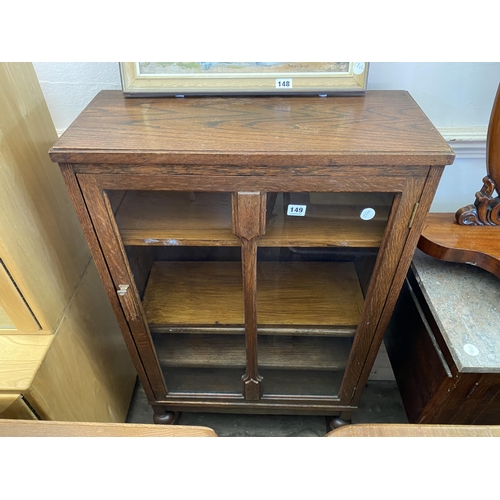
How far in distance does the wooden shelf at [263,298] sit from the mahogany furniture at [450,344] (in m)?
0.13

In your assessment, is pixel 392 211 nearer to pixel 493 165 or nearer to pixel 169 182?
pixel 493 165

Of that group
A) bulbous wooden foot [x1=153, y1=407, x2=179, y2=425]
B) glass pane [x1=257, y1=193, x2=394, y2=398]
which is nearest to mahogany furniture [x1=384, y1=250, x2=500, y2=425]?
glass pane [x1=257, y1=193, x2=394, y2=398]

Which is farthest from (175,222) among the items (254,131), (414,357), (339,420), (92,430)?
(339,420)

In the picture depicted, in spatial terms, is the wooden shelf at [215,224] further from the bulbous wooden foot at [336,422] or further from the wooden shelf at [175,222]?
the bulbous wooden foot at [336,422]

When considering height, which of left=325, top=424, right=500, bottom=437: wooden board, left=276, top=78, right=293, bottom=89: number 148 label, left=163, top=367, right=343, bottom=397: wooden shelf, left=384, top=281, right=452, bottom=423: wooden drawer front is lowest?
left=163, top=367, right=343, bottom=397: wooden shelf

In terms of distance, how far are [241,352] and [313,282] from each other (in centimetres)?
26

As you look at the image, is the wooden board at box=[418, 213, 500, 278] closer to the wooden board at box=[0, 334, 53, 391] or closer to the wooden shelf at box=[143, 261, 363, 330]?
the wooden shelf at box=[143, 261, 363, 330]

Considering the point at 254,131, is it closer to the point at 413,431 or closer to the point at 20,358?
Result: the point at 413,431

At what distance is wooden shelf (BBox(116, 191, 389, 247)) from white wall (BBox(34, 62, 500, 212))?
30 centimetres

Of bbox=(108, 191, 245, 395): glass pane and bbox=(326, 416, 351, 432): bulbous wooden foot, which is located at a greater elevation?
bbox=(108, 191, 245, 395): glass pane

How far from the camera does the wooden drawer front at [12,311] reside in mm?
622

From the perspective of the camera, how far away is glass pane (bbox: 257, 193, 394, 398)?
2.02ft

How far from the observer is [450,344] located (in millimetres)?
615
